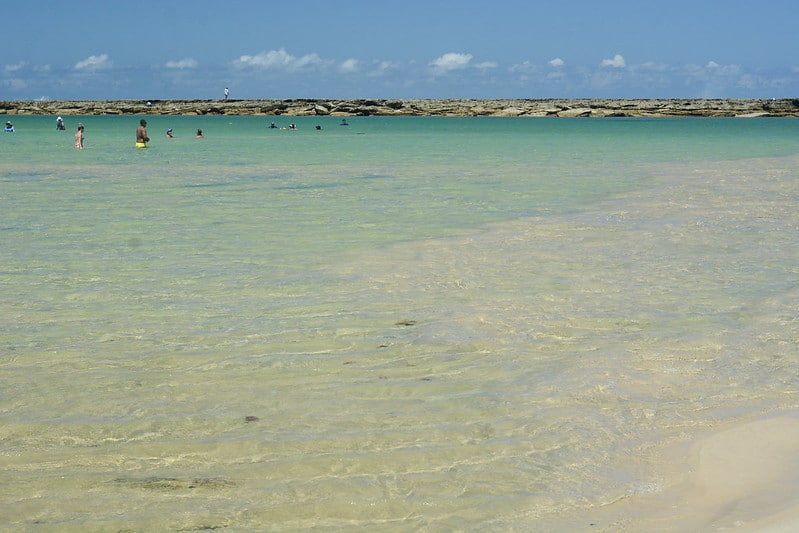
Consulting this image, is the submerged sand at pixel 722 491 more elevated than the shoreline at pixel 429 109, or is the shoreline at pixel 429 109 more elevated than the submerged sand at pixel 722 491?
the shoreline at pixel 429 109

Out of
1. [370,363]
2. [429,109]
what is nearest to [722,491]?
[370,363]

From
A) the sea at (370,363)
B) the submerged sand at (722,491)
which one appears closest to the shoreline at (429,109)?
the sea at (370,363)

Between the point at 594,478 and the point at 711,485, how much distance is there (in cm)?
48

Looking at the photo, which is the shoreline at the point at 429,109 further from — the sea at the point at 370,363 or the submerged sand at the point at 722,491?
the submerged sand at the point at 722,491

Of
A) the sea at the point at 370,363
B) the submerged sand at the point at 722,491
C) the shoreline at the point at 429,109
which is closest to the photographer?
the submerged sand at the point at 722,491

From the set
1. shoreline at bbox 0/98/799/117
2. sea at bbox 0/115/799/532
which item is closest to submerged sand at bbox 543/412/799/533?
sea at bbox 0/115/799/532

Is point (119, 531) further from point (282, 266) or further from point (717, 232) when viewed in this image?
point (717, 232)

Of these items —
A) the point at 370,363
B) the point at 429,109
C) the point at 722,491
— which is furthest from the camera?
the point at 429,109

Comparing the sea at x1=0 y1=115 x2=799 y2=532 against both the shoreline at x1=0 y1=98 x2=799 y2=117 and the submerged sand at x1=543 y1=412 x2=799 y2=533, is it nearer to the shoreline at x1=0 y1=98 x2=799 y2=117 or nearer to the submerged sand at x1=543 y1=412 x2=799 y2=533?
the submerged sand at x1=543 y1=412 x2=799 y2=533

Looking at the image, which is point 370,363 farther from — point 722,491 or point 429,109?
point 429,109

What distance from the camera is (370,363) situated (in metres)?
5.61

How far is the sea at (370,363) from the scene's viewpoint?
3816 mm

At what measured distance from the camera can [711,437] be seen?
174 inches

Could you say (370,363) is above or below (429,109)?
below
